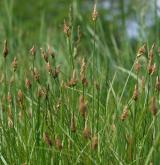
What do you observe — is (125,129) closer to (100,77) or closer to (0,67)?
(100,77)

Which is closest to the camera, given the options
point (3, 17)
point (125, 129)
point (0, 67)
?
point (125, 129)

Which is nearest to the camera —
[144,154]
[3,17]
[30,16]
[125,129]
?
[144,154]

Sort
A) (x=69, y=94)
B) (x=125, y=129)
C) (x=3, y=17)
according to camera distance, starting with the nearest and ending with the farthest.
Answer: (x=125, y=129) → (x=69, y=94) → (x=3, y=17)

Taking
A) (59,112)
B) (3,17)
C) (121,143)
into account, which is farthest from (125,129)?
(3,17)

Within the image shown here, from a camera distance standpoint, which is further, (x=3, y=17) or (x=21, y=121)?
(x=3, y=17)

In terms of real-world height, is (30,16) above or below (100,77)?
below

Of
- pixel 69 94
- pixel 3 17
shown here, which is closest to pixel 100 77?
pixel 69 94

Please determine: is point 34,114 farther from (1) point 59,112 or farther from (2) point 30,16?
(2) point 30,16

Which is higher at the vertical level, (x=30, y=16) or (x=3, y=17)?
(x=3, y=17)

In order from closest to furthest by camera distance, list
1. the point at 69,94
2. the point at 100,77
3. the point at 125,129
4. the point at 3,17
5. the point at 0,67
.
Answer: the point at 125,129 → the point at 69,94 → the point at 100,77 → the point at 0,67 → the point at 3,17
